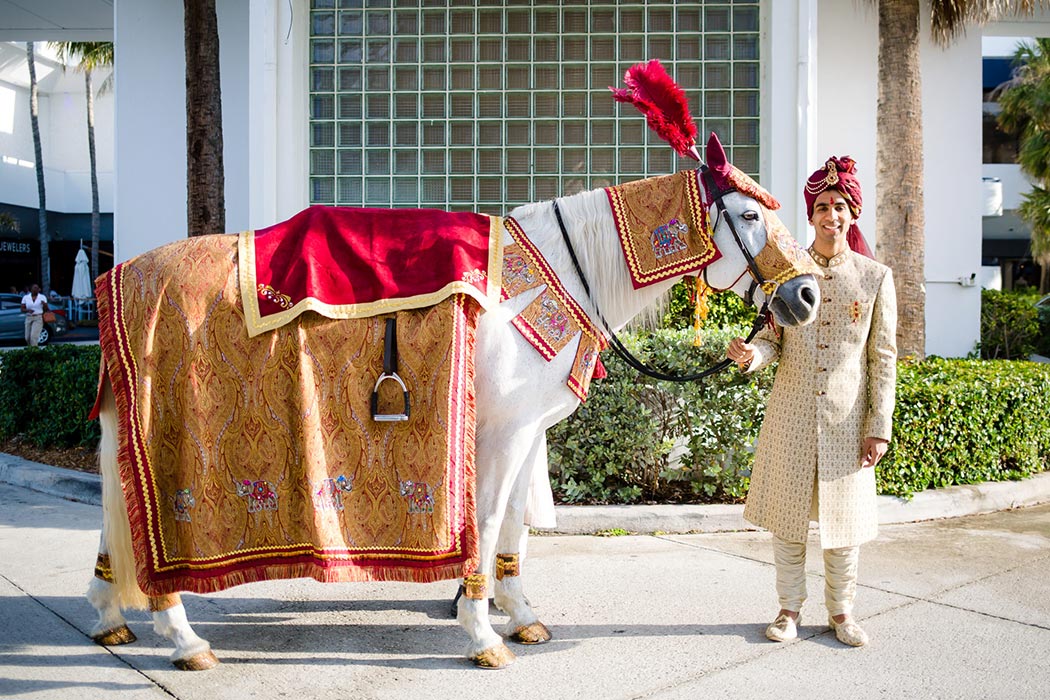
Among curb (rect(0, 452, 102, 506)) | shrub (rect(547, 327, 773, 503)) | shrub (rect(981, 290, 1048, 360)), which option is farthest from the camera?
shrub (rect(981, 290, 1048, 360))

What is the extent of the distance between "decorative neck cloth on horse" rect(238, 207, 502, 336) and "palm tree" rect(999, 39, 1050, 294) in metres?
22.3

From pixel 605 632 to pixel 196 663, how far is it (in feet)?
5.51

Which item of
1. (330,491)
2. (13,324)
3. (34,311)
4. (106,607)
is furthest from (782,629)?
(13,324)

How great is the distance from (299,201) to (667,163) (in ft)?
11.8

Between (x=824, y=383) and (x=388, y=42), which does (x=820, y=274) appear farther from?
(x=388, y=42)

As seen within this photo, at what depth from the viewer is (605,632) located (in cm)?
388

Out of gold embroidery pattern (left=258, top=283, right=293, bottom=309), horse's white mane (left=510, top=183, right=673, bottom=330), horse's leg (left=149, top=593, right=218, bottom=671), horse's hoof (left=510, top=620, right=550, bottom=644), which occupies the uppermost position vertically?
horse's white mane (left=510, top=183, right=673, bottom=330)

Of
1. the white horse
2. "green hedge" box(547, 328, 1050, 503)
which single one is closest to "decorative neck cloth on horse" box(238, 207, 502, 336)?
the white horse

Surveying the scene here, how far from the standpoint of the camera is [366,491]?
11.1ft

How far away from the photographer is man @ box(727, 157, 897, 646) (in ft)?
12.2

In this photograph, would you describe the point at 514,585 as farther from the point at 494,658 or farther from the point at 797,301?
the point at 797,301

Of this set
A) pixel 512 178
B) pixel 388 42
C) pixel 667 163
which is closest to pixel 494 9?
pixel 388 42

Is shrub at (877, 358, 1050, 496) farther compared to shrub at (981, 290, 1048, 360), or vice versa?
shrub at (981, 290, 1048, 360)

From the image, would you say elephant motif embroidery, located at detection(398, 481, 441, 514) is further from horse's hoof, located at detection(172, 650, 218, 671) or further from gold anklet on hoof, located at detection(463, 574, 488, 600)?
horse's hoof, located at detection(172, 650, 218, 671)
